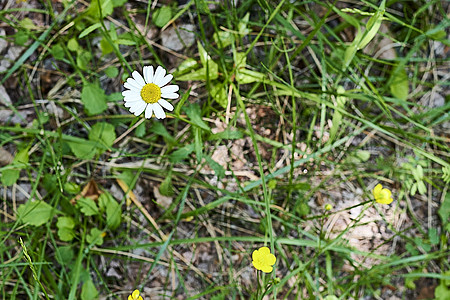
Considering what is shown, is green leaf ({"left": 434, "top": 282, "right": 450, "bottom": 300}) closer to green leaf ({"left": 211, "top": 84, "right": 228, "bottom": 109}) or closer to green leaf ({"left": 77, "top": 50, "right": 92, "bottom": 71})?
green leaf ({"left": 211, "top": 84, "right": 228, "bottom": 109})

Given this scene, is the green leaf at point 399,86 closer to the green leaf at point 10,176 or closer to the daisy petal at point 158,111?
the daisy petal at point 158,111

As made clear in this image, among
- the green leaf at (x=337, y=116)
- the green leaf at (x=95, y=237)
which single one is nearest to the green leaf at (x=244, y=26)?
the green leaf at (x=337, y=116)

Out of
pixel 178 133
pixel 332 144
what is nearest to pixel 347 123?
pixel 332 144

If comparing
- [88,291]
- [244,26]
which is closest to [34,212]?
[88,291]

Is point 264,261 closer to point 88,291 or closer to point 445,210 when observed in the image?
point 88,291

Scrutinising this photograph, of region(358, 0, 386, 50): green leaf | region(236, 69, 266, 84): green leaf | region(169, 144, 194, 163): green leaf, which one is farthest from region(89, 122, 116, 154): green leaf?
region(358, 0, 386, 50): green leaf

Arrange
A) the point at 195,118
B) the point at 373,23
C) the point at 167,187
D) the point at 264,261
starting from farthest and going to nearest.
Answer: the point at 167,187 → the point at 195,118 → the point at 373,23 → the point at 264,261
